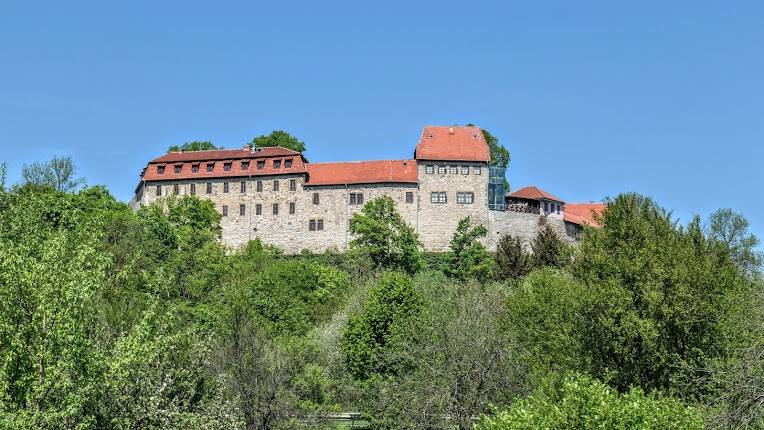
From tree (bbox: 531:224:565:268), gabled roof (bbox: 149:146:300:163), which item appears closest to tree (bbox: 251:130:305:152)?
gabled roof (bbox: 149:146:300:163)

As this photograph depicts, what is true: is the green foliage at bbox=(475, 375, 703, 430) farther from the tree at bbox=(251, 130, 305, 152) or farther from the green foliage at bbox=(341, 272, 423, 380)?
the tree at bbox=(251, 130, 305, 152)

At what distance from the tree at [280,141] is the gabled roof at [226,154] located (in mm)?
12802

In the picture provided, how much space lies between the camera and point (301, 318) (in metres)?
52.8

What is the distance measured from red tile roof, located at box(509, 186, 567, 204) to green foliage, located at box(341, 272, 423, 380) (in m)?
37.0

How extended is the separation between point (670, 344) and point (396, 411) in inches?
333

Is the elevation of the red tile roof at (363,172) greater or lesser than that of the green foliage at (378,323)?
greater

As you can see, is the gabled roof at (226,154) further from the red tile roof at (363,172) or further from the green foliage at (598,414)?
the green foliage at (598,414)

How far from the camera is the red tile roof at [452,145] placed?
245 feet

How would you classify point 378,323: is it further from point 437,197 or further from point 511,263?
point 437,197

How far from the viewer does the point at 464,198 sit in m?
74.0

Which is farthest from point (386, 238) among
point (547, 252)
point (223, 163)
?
point (223, 163)

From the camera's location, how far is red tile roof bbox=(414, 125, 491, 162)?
245ft

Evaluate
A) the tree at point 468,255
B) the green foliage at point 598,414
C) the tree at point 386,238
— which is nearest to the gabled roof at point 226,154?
the tree at point 386,238

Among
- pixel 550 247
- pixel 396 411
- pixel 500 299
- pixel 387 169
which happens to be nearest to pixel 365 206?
pixel 387 169
